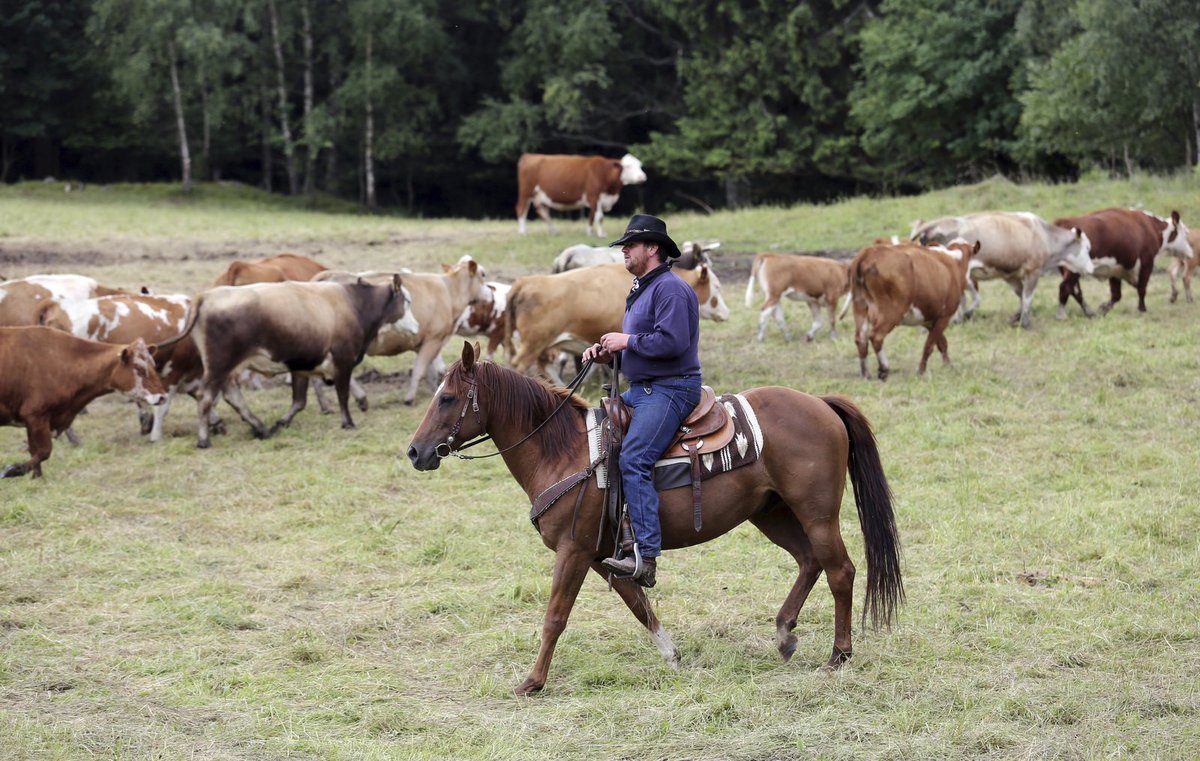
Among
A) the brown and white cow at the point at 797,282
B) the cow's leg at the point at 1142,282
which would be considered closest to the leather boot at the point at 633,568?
the brown and white cow at the point at 797,282

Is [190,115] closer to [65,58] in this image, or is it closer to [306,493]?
[65,58]

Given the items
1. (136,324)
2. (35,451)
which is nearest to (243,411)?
(136,324)

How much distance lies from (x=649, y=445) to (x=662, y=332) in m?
0.58

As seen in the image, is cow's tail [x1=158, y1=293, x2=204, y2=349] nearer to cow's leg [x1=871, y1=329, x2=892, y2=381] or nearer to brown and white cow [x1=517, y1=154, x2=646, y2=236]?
cow's leg [x1=871, y1=329, x2=892, y2=381]

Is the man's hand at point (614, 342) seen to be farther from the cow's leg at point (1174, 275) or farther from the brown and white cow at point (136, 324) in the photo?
the cow's leg at point (1174, 275)

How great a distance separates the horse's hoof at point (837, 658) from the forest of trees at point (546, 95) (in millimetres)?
28229

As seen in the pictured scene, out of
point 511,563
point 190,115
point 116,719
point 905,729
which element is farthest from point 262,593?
point 190,115

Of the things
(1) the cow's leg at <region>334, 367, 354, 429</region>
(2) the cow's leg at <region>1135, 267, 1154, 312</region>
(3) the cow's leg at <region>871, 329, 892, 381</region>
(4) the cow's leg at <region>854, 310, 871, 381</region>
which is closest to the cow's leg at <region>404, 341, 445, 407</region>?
(1) the cow's leg at <region>334, 367, 354, 429</region>

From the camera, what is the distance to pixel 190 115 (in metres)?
45.0

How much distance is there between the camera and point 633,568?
20.4 feet

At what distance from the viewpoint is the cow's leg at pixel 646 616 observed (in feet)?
21.5

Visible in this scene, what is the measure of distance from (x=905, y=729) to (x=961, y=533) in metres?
3.24

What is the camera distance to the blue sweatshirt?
6207 millimetres

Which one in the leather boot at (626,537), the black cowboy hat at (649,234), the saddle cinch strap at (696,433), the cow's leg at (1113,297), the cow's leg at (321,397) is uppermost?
the black cowboy hat at (649,234)
